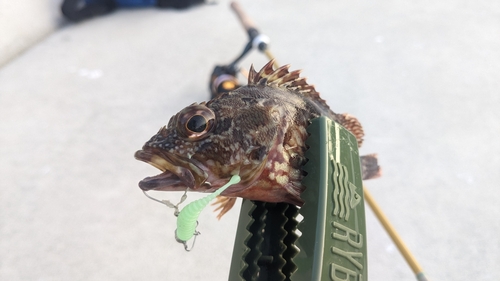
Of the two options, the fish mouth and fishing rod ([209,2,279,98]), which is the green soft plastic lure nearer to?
the fish mouth

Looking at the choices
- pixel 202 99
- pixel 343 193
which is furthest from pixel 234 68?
pixel 343 193

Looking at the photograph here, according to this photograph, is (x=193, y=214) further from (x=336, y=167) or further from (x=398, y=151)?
(x=398, y=151)

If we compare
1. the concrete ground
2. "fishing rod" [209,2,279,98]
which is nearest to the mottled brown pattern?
the concrete ground

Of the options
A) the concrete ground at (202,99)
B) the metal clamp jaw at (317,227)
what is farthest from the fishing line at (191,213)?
the concrete ground at (202,99)

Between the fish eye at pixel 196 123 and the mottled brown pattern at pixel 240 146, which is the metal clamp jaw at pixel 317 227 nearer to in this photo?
the mottled brown pattern at pixel 240 146

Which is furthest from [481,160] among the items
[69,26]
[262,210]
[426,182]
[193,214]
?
[69,26]
